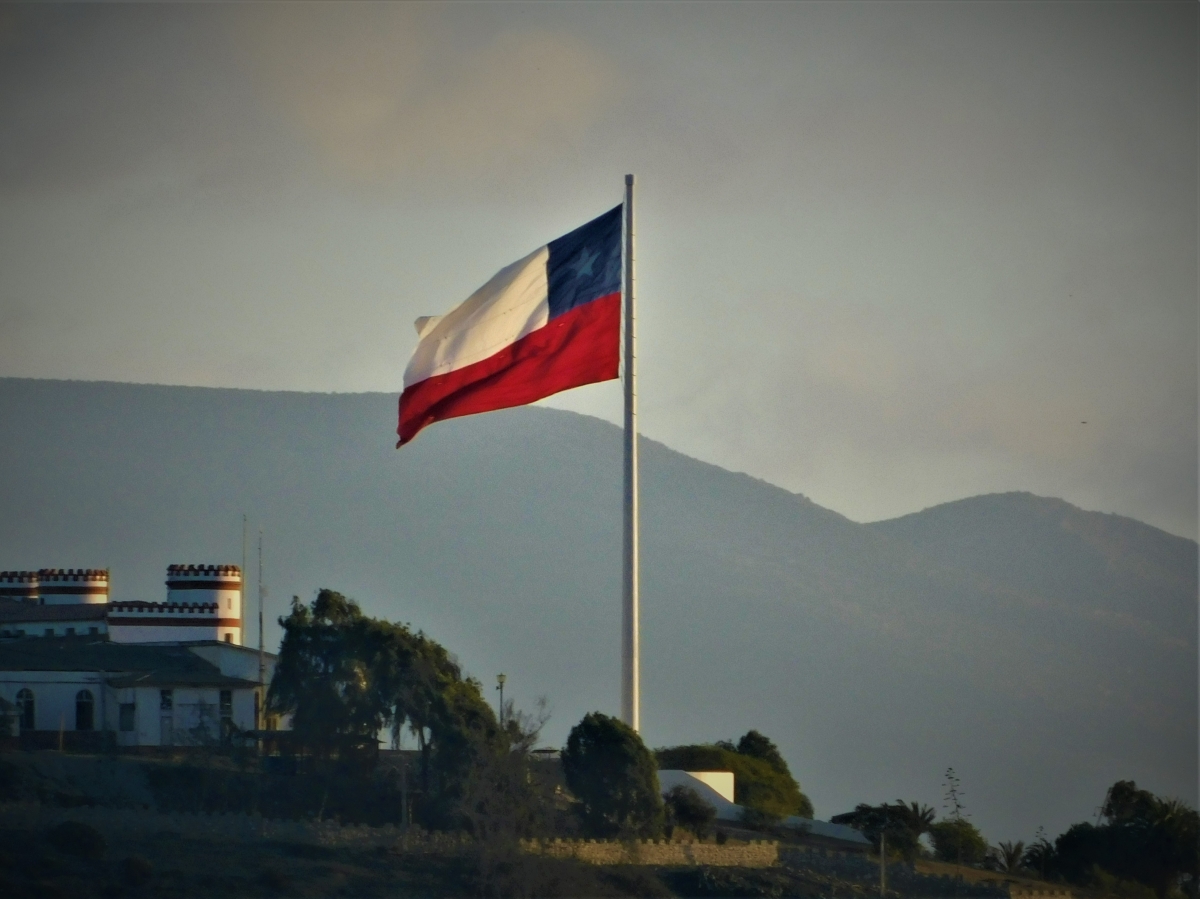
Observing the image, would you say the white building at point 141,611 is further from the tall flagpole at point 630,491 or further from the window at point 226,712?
the tall flagpole at point 630,491

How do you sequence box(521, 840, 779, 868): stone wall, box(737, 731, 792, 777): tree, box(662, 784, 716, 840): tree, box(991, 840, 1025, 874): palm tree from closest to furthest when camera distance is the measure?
box(521, 840, 779, 868): stone wall < box(662, 784, 716, 840): tree < box(991, 840, 1025, 874): palm tree < box(737, 731, 792, 777): tree

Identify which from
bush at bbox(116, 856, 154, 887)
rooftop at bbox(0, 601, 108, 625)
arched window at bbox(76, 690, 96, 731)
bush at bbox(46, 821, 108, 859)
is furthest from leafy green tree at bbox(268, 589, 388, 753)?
rooftop at bbox(0, 601, 108, 625)

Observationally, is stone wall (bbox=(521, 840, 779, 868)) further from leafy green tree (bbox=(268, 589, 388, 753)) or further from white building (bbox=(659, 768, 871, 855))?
leafy green tree (bbox=(268, 589, 388, 753))

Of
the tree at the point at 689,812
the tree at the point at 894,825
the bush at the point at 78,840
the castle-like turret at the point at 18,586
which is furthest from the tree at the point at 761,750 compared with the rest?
the bush at the point at 78,840

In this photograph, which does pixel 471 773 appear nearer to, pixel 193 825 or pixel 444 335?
pixel 193 825

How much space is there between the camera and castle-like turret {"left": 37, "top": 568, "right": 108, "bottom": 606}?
264 feet

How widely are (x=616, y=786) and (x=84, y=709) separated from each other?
77.9ft

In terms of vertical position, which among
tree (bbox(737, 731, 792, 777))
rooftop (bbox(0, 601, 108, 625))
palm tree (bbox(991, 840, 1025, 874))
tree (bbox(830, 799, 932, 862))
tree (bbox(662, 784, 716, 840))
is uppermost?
rooftop (bbox(0, 601, 108, 625))

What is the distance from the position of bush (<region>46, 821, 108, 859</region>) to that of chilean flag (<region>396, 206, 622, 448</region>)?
49.3ft

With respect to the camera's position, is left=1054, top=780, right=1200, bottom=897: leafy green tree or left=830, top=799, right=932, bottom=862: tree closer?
left=830, top=799, right=932, bottom=862: tree

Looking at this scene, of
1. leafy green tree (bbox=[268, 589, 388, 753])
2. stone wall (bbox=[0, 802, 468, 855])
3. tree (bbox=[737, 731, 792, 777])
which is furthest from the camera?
tree (bbox=[737, 731, 792, 777])

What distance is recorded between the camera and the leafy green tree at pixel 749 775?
6669 centimetres

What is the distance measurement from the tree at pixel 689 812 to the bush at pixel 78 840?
16.6 metres

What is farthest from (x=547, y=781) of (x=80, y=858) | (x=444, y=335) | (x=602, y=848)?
(x=444, y=335)
